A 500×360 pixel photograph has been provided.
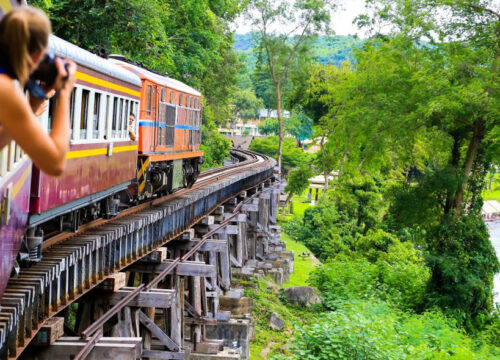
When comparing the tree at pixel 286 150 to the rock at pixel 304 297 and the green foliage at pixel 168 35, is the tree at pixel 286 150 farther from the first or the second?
the rock at pixel 304 297

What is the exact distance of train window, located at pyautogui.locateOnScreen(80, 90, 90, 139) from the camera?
8031mm

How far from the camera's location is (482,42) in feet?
71.5

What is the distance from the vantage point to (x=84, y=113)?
26.7 ft

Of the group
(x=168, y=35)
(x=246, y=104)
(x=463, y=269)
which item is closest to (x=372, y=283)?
(x=463, y=269)

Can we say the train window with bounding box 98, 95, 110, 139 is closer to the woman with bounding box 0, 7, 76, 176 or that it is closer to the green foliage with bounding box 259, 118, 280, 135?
the woman with bounding box 0, 7, 76, 176

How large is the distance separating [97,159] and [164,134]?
17.5 ft

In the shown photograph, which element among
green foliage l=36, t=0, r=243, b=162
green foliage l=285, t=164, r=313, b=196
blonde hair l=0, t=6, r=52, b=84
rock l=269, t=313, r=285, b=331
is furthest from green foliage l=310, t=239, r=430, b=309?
green foliage l=285, t=164, r=313, b=196

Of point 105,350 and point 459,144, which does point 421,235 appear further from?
point 105,350

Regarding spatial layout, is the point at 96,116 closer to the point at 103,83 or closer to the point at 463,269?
the point at 103,83

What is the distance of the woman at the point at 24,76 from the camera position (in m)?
1.90

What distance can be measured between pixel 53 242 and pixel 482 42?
1636 centimetres

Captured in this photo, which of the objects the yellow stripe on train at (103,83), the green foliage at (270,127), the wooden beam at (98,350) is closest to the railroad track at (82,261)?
the wooden beam at (98,350)

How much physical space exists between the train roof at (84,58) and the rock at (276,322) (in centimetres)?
1225

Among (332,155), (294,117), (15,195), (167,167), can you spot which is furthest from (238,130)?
(15,195)
